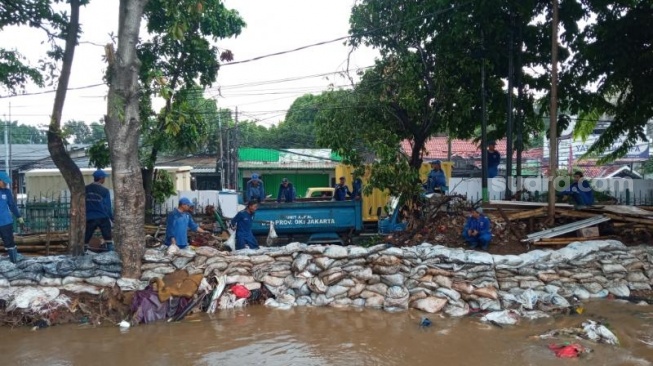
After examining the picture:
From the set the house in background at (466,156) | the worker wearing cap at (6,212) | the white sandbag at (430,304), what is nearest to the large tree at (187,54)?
the worker wearing cap at (6,212)

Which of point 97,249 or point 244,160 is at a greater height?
point 244,160

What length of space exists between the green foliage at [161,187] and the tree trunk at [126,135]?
5.34 m

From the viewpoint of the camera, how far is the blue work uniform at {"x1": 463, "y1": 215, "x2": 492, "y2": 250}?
932 cm

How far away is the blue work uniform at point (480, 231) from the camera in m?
9.32

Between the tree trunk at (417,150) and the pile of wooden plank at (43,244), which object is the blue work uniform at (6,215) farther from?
the tree trunk at (417,150)

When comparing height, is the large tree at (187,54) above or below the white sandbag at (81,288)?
above

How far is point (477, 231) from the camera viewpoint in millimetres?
9359

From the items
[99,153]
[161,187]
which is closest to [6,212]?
[99,153]

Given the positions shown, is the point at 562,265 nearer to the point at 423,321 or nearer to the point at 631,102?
the point at 423,321

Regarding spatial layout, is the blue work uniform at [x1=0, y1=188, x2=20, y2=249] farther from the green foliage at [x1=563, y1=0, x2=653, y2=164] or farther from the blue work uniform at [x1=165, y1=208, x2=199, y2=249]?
the green foliage at [x1=563, y1=0, x2=653, y2=164]

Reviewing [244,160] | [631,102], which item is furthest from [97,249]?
[244,160]

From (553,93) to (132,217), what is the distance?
26.5 ft

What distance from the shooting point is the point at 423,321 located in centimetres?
733

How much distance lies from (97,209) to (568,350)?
7.65 meters
